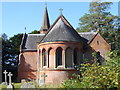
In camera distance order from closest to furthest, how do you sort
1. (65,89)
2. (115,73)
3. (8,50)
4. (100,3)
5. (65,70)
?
(115,73) < (65,89) < (65,70) < (100,3) < (8,50)

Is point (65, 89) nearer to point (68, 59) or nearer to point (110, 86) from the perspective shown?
point (110, 86)

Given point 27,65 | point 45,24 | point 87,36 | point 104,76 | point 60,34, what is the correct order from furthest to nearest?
1. point 45,24
2. point 87,36
3. point 27,65
4. point 60,34
5. point 104,76

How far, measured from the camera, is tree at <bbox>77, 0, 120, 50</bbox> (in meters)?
44.1

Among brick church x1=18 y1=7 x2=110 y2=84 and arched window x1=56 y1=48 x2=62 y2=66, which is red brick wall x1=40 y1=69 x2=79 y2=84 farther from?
arched window x1=56 y1=48 x2=62 y2=66

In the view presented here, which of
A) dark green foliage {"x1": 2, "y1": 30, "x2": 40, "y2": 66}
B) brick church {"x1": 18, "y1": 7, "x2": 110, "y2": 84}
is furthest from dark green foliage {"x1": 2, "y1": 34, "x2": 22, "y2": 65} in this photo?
brick church {"x1": 18, "y1": 7, "x2": 110, "y2": 84}

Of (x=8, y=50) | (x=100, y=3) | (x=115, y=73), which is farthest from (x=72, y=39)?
(x=8, y=50)

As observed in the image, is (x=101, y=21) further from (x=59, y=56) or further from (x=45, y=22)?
(x=59, y=56)

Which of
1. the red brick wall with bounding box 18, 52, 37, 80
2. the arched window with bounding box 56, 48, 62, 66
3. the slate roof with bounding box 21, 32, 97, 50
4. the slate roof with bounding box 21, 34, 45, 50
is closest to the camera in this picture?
the arched window with bounding box 56, 48, 62, 66

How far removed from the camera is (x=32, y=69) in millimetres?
32906

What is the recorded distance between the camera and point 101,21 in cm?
4538

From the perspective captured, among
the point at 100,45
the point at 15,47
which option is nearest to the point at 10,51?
the point at 15,47

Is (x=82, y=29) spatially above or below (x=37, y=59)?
above

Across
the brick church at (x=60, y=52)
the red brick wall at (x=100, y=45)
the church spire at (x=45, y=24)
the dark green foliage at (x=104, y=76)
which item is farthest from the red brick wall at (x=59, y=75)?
the dark green foliage at (x=104, y=76)

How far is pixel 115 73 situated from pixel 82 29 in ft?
124
